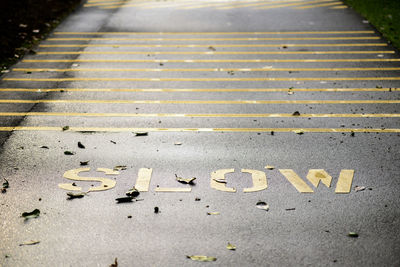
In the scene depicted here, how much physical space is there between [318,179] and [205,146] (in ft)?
5.69

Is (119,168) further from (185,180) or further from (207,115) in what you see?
(207,115)

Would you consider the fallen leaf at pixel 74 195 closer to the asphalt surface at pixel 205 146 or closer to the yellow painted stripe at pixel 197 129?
the asphalt surface at pixel 205 146

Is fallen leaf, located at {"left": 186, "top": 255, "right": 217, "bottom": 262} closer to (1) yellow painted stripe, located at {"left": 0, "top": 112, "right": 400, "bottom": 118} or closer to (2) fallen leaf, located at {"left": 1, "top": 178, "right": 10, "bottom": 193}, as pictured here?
(2) fallen leaf, located at {"left": 1, "top": 178, "right": 10, "bottom": 193}

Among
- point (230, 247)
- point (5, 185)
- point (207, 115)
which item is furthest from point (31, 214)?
point (207, 115)

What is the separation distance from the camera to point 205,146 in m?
6.29

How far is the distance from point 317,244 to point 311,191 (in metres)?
0.98

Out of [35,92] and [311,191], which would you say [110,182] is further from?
[35,92]

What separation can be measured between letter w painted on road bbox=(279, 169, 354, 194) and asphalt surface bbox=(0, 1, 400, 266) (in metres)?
0.02

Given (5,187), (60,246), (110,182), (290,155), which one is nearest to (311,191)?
(290,155)

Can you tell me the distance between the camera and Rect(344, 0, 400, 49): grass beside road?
1096 cm

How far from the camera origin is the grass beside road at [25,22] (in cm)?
999

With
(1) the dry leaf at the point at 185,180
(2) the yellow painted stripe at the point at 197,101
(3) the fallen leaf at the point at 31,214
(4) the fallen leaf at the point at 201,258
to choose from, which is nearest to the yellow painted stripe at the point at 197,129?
(2) the yellow painted stripe at the point at 197,101

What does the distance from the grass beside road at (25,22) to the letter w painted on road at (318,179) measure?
687 cm

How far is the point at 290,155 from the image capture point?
6.04 m
